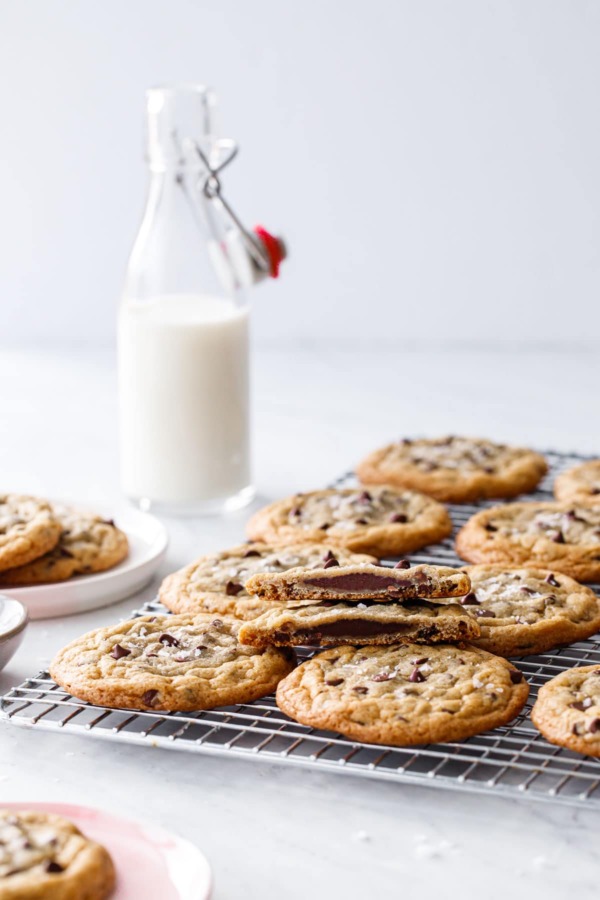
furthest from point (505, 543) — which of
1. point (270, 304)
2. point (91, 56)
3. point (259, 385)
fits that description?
point (91, 56)

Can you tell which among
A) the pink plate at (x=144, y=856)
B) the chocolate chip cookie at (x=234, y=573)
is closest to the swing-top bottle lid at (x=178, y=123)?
the chocolate chip cookie at (x=234, y=573)

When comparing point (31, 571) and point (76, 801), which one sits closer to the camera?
point (76, 801)

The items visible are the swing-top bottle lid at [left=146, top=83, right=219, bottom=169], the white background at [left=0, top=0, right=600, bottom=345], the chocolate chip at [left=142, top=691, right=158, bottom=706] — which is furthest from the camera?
the white background at [left=0, top=0, right=600, bottom=345]

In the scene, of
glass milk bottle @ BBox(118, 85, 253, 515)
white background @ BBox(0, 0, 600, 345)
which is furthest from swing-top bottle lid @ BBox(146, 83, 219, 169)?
white background @ BBox(0, 0, 600, 345)

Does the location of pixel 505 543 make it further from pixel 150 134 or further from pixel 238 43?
pixel 238 43

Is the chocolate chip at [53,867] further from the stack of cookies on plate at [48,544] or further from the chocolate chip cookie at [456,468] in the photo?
the chocolate chip cookie at [456,468]

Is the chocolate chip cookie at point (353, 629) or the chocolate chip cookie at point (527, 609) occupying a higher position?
the chocolate chip cookie at point (353, 629)

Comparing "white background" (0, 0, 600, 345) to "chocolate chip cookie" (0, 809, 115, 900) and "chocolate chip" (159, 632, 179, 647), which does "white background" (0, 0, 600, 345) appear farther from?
"chocolate chip cookie" (0, 809, 115, 900)
